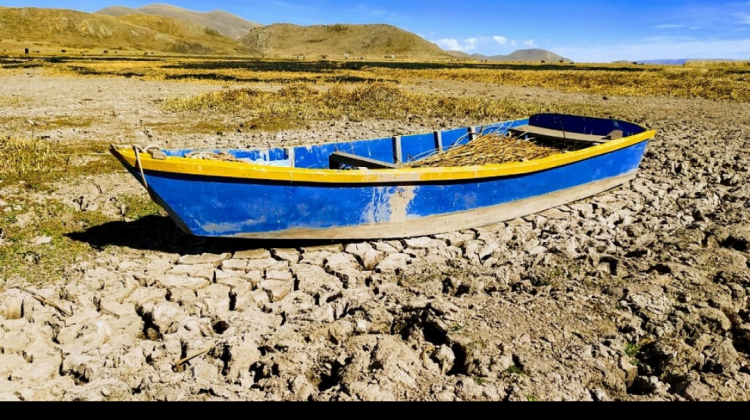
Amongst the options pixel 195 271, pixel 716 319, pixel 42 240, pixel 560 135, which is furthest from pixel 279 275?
pixel 560 135

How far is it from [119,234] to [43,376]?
2.30m

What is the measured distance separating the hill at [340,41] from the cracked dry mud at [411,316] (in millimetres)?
116688

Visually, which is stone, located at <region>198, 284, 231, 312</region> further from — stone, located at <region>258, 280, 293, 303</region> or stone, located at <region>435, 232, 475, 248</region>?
stone, located at <region>435, 232, 475, 248</region>

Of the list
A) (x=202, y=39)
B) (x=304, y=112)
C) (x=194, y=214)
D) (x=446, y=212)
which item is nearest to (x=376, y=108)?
(x=304, y=112)

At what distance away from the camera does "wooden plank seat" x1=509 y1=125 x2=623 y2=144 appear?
706 centimetres

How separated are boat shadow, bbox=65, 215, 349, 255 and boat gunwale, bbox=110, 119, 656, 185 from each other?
83 cm

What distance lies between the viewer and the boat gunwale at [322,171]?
12.0 feet

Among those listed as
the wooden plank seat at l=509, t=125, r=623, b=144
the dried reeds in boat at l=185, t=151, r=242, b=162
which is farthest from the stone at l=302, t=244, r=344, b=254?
the wooden plank seat at l=509, t=125, r=623, b=144

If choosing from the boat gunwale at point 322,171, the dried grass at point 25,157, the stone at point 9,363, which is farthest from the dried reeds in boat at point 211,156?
the dried grass at point 25,157

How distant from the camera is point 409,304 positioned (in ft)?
11.6

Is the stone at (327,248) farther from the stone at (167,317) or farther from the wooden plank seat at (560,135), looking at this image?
the wooden plank seat at (560,135)

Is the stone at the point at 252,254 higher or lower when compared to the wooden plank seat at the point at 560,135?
lower
